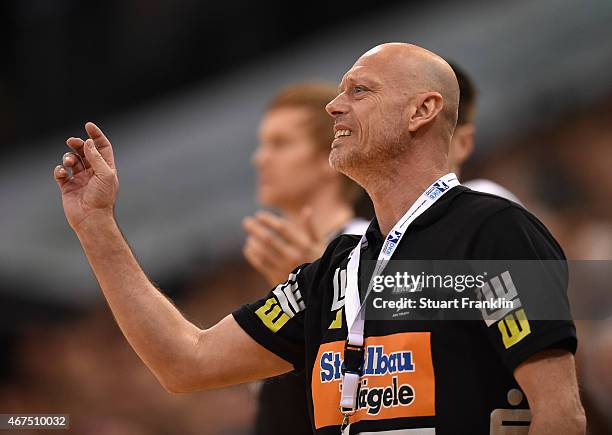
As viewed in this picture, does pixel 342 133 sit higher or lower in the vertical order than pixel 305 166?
lower

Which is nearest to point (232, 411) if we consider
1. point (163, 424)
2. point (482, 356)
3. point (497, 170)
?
point (163, 424)

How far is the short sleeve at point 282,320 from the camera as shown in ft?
8.87

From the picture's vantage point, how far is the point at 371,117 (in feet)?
8.63

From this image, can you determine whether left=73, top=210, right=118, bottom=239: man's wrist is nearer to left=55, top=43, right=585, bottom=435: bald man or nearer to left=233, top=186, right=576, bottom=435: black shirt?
left=55, top=43, right=585, bottom=435: bald man

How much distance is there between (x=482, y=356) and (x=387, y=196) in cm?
53

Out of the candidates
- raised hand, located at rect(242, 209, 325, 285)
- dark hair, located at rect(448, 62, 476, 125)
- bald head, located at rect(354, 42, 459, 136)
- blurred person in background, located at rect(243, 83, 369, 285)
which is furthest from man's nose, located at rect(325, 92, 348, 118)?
blurred person in background, located at rect(243, 83, 369, 285)

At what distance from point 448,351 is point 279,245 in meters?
1.35

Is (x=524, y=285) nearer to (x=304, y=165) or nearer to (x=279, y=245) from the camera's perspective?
(x=279, y=245)

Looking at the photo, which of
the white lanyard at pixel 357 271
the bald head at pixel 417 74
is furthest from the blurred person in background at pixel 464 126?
the white lanyard at pixel 357 271

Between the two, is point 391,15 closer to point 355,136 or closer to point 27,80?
point 27,80

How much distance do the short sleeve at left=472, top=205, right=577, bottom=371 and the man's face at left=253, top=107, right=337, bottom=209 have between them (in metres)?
1.86

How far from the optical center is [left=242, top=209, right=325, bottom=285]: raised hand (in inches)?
140

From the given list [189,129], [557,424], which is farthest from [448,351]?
[189,129]

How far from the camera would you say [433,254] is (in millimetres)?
2424
